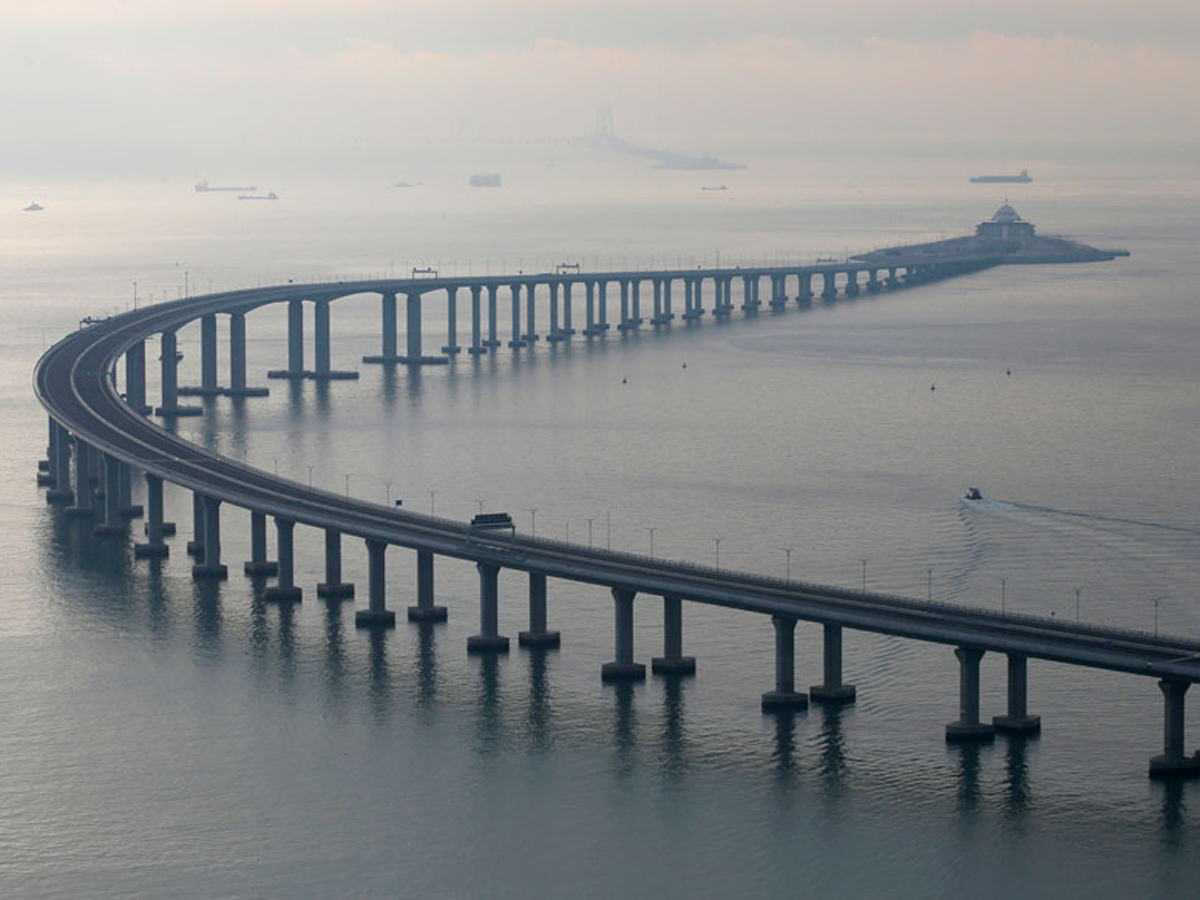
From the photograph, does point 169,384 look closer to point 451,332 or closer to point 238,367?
point 238,367

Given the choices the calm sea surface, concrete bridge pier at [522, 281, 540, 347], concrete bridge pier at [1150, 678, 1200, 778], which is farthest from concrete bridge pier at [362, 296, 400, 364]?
concrete bridge pier at [1150, 678, 1200, 778]

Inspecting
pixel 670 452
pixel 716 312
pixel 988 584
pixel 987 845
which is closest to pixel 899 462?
pixel 670 452

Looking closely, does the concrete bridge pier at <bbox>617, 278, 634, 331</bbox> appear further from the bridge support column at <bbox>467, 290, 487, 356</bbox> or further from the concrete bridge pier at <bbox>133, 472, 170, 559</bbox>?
the concrete bridge pier at <bbox>133, 472, 170, 559</bbox>

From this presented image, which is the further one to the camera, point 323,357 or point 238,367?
point 323,357

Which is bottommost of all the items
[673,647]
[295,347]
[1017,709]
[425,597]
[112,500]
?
[1017,709]

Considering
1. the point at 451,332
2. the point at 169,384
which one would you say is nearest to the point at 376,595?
the point at 169,384

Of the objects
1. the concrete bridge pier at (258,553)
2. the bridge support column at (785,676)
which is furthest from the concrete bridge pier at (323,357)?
the bridge support column at (785,676)

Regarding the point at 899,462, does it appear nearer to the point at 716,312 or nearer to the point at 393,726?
the point at 393,726
